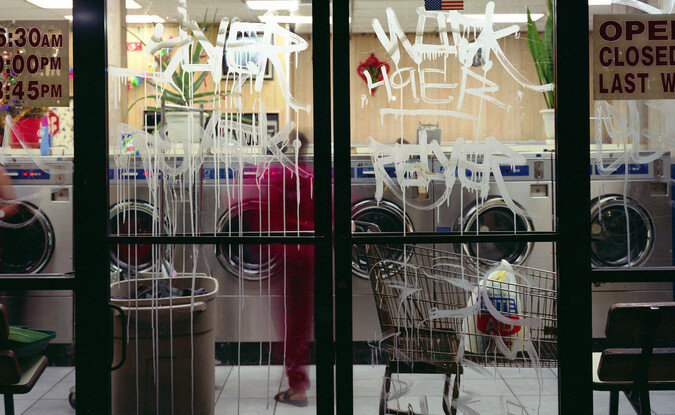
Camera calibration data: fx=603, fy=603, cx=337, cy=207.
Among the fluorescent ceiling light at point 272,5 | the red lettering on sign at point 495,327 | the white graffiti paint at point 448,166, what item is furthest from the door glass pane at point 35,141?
the red lettering on sign at point 495,327

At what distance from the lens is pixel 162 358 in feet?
7.25

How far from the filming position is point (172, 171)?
2170mm

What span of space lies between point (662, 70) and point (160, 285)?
1921mm

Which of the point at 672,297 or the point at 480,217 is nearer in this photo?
the point at 480,217

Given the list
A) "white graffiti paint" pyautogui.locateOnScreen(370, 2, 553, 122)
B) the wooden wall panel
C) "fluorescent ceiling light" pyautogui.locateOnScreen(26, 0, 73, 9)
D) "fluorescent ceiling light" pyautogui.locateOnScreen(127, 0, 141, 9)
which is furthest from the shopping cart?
"fluorescent ceiling light" pyautogui.locateOnScreen(26, 0, 73, 9)

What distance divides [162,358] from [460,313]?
1.10 m

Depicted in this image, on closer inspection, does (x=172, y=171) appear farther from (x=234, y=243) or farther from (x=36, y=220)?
(x=36, y=220)

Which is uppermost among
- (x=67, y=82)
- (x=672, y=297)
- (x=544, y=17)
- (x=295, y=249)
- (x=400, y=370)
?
(x=544, y=17)

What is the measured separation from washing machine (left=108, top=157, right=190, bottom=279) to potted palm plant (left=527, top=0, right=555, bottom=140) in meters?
1.28

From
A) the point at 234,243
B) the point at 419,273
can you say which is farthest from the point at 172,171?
the point at 419,273

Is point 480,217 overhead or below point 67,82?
below

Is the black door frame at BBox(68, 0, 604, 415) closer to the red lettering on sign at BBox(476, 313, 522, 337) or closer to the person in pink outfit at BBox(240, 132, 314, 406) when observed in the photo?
the person in pink outfit at BBox(240, 132, 314, 406)

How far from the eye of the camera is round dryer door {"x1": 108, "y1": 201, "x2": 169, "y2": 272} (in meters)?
2.18

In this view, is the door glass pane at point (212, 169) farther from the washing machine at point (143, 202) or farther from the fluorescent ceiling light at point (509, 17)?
the fluorescent ceiling light at point (509, 17)
